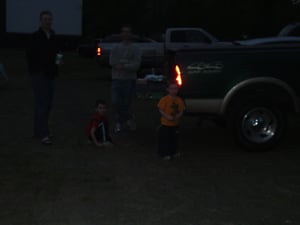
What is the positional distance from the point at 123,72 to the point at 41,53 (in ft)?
5.18

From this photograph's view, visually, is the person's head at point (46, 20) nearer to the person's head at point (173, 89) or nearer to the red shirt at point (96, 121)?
the red shirt at point (96, 121)

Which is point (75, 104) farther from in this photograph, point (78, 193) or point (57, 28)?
point (57, 28)

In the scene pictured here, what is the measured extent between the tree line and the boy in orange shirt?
11.2 m

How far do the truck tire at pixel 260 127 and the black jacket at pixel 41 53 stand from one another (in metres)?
2.67

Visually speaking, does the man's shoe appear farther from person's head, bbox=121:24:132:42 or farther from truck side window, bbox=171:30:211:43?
truck side window, bbox=171:30:211:43

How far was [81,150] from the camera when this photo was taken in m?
8.93

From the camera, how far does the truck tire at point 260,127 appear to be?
8609 millimetres

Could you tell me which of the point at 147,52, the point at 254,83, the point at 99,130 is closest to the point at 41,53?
the point at 99,130

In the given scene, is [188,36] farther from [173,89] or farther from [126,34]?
[173,89]

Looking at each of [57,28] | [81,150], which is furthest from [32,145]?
A: [57,28]

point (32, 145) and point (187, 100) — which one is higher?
point (187, 100)

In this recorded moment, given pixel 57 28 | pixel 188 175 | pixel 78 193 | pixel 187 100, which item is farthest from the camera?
pixel 57 28

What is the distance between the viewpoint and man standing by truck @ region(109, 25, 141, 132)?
10203mm

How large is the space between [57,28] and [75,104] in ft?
117
